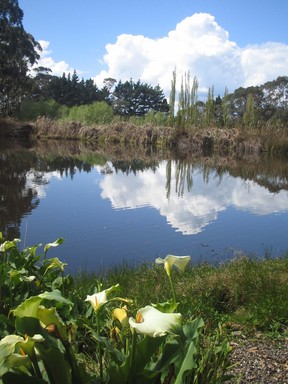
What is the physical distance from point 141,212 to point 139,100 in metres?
50.9

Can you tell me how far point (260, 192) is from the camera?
30.4 ft

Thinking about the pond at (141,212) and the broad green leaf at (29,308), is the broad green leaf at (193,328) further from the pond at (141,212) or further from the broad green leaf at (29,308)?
the pond at (141,212)

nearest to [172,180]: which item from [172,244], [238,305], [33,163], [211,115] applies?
[33,163]

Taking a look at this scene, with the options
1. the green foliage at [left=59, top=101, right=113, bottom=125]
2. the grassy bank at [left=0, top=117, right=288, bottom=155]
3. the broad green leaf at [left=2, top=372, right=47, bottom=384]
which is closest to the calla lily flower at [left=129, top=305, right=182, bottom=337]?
the broad green leaf at [left=2, top=372, right=47, bottom=384]

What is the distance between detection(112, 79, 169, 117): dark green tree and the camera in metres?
55.1

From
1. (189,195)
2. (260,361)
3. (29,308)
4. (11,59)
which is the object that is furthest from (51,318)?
(11,59)

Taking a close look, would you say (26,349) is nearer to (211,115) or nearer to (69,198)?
(69,198)

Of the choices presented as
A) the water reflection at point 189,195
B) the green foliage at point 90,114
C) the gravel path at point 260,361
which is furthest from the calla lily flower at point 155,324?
the green foliage at point 90,114

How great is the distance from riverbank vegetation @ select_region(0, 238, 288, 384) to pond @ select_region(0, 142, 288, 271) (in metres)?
1.06

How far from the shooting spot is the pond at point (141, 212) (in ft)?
15.5

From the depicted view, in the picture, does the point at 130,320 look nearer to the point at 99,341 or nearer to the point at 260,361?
the point at 99,341

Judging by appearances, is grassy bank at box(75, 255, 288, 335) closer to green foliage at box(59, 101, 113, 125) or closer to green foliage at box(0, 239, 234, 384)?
green foliage at box(0, 239, 234, 384)

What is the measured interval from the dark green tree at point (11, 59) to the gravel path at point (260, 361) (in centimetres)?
3116

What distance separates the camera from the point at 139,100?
184ft
